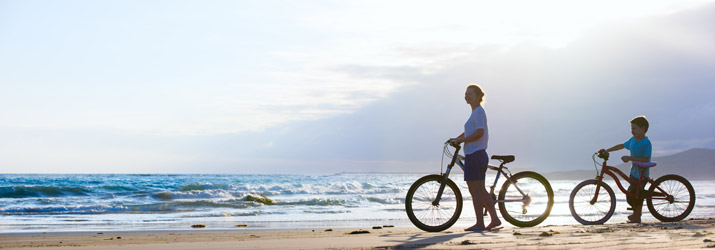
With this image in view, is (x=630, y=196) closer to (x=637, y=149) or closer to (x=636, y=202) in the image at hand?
(x=636, y=202)

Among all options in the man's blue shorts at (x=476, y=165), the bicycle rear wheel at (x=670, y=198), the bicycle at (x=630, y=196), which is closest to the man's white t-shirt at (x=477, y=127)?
the man's blue shorts at (x=476, y=165)

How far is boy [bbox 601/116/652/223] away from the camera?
825cm

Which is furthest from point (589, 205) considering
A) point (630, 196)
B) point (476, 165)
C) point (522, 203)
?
point (476, 165)

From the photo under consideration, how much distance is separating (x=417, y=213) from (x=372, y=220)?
4.57 metres

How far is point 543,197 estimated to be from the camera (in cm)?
696

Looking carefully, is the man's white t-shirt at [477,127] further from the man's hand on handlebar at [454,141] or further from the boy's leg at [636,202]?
the boy's leg at [636,202]

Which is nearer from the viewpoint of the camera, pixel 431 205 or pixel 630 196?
pixel 431 205

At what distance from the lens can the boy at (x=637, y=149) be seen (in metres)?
8.25

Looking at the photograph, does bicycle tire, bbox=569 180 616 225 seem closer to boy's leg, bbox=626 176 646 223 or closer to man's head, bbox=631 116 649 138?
boy's leg, bbox=626 176 646 223

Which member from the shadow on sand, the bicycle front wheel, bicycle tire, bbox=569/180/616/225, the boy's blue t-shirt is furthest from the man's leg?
the boy's blue t-shirt

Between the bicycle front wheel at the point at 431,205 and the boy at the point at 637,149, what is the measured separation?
256 centimetres

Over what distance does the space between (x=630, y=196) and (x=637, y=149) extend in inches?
26.0

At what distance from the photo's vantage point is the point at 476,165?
21.6 ft

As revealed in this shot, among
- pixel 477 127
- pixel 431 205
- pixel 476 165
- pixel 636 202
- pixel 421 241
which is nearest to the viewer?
pixel 421 241
